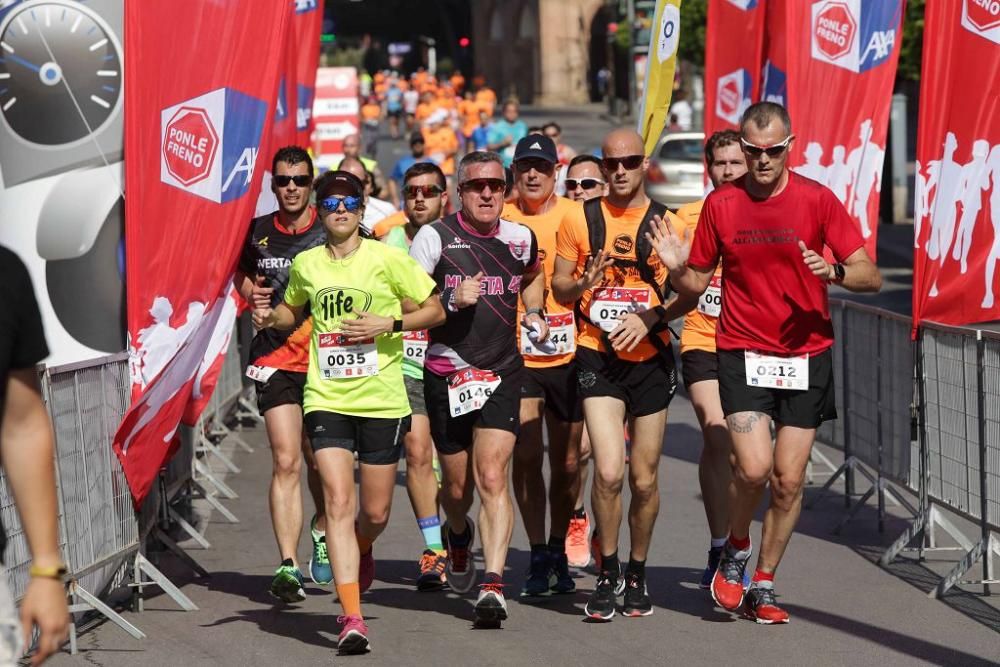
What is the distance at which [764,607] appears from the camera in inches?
305

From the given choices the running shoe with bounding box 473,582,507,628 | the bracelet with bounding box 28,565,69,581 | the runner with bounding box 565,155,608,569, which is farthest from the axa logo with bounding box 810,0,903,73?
the bracelet with bounding box 28,565,69,581

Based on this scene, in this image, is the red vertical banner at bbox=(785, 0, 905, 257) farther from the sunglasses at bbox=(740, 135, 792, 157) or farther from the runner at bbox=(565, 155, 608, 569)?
the sunglasses at bbox=(740, 135, 792, 157)

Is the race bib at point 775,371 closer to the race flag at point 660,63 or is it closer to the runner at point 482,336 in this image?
the runner at point 482,336

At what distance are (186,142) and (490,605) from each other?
246cm

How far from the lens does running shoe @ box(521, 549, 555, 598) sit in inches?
333

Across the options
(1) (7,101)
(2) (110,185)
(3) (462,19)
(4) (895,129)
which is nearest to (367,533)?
(2) (110,185)

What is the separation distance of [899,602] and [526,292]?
2.16 meters

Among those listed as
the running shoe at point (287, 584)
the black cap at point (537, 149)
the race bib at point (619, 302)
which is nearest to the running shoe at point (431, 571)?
the running shoe at point (287, 584)

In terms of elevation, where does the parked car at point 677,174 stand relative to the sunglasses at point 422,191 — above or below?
below

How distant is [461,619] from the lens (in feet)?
26.6

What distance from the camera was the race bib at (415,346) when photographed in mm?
9539

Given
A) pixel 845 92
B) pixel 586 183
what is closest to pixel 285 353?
pixel 586 183

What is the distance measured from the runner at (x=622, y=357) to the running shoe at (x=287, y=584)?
1.31 metres

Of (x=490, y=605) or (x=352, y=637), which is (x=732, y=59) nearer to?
(x=490, y=605)
